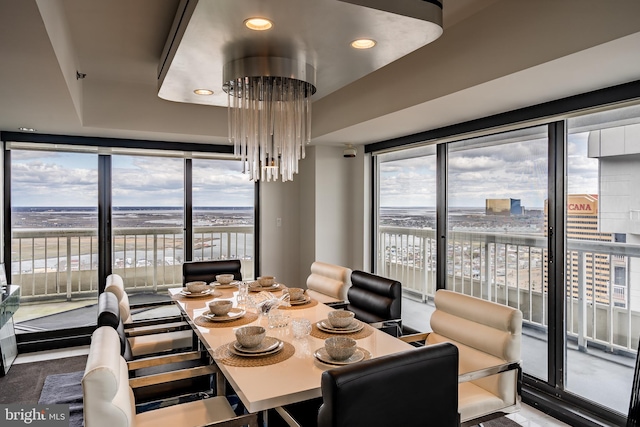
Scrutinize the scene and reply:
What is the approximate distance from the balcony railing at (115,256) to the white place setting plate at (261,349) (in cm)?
321

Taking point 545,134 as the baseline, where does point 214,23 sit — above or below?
above

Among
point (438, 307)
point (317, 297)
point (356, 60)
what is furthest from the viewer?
point (317, 297)

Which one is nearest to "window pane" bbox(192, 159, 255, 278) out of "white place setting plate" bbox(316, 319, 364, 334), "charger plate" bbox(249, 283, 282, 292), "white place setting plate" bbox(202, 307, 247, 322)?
"charger plate" bbox(249, 283, 282, 292)

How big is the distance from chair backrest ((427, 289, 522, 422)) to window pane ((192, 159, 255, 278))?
3240 millimetres

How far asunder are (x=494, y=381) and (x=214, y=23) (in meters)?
2.19

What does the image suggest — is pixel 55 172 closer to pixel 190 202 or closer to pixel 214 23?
pixel 190 202

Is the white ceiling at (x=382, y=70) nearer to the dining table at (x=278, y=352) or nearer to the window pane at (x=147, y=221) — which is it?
the window pane at (x=147, y=221)

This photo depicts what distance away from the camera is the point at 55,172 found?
4336 millimetres

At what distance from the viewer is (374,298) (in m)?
2.83

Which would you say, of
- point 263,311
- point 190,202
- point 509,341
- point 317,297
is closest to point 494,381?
point 509,341

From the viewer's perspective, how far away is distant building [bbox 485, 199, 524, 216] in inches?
128

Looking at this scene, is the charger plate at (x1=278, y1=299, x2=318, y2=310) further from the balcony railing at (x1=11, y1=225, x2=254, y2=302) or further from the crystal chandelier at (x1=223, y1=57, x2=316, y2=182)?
the balcony railing at (x1=11, y1=225, x2=254, y2=302)

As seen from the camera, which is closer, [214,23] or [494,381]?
[214,23]

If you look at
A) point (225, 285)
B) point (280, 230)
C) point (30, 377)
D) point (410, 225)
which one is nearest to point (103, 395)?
point (225, 285)
